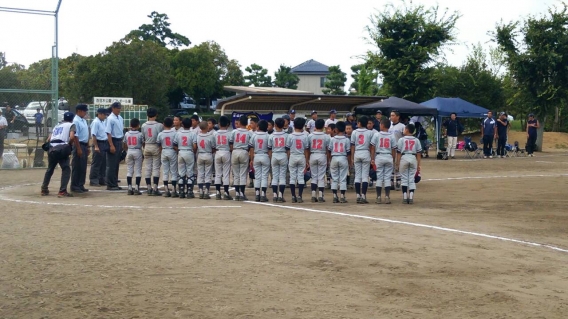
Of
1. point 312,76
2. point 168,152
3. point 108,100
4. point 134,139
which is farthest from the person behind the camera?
point 312,76

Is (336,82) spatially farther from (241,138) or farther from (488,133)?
(241,138)

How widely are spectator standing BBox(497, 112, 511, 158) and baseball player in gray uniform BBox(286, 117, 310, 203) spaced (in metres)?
17.8

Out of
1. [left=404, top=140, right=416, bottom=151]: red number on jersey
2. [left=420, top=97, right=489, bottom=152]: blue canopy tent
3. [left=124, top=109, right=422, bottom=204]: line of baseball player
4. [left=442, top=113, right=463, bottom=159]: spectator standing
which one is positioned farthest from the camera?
[left=420, top=97, right=489, bottom=152]: blue canopy tent

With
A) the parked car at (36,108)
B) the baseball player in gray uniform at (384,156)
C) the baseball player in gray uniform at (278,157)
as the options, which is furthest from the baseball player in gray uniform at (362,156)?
the parked car at (36,108)

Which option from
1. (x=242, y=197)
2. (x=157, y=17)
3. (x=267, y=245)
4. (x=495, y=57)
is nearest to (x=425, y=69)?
(x=495, y=57)

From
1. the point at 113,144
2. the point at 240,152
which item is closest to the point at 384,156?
the point at 240,152

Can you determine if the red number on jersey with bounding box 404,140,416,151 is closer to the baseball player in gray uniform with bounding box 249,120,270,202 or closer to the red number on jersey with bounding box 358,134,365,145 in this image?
the red number on jersey with bounding box 358,134,365,145

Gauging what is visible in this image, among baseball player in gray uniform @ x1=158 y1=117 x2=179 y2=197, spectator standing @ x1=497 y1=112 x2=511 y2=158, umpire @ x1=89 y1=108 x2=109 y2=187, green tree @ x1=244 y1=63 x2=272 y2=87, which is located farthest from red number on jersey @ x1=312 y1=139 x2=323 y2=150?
green tree @ x1=244 y1=63 x2=272 y2=87

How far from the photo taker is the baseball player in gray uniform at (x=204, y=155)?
50.0ft

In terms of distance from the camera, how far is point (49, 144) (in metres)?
15.6

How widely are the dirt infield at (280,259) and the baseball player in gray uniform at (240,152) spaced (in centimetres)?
68

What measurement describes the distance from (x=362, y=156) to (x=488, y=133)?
56.2 ft

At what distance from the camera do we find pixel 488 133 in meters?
30.3

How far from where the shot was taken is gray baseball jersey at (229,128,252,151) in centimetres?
1484
